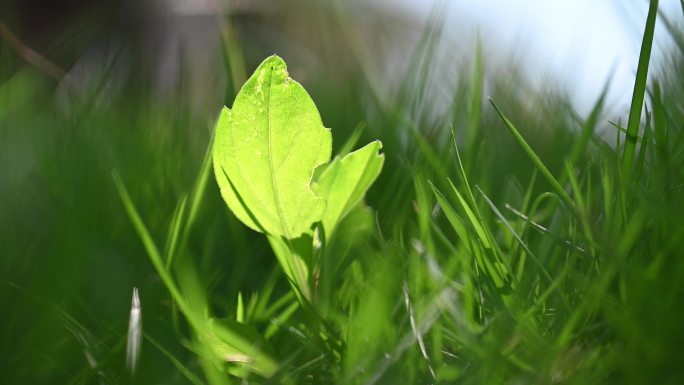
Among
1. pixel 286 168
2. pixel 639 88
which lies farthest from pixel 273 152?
pixel 639 88

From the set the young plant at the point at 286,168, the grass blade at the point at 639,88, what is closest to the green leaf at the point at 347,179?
the young plant at the point at 286,168

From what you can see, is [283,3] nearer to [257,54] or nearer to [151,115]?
[257,54]

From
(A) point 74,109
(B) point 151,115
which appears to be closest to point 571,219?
(A) point 74,109

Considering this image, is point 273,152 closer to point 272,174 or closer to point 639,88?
point 272,174

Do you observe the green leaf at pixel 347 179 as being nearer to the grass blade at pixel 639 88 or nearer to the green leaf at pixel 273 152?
the green leaf at pixel 273 152

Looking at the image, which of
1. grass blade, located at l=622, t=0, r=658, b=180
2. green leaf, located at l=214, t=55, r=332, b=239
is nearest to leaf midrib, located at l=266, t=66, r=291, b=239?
green leaf, located at l=214, t=55, r=332, b=239
